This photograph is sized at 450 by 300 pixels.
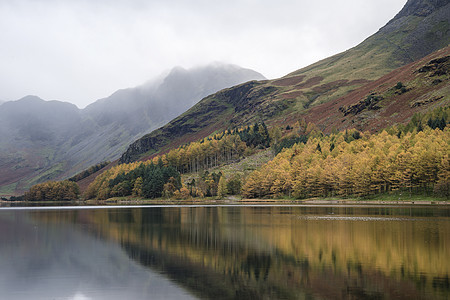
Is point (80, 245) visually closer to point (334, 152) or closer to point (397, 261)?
point (397, 261)

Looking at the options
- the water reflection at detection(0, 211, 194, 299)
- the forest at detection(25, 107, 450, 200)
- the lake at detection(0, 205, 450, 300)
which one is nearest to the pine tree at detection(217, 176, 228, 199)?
the forest at detection(25, 107, 450, 200)

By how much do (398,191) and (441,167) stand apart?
17726 millimetres

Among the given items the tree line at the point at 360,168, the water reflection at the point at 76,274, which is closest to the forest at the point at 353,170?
the tree line at the point at 360,168

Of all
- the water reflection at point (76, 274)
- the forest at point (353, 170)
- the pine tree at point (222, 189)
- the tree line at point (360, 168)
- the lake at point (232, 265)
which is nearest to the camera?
the lake at point (232, 265)

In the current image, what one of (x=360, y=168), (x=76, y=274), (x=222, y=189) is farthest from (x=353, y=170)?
(x=76, y=274)

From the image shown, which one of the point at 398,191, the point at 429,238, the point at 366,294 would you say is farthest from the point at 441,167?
the point at 366,294

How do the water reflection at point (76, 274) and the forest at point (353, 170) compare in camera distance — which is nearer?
the water reflection at point (76, 274)

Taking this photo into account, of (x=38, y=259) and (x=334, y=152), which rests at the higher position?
(x=334, y=152)

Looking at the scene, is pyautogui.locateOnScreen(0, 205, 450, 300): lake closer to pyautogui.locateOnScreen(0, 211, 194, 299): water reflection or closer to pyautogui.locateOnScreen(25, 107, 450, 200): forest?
pyautogui.locateOnScreen(0, 211, 194, 299): water reflection

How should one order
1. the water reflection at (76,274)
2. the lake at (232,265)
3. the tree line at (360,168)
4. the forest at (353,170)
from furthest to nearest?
1. the forest at (353,170)
2. the tree line at (360,168)
3. the water reflection at (76,274)
4. the lake at (232,265)

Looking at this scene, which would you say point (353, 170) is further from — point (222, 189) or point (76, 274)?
point (76, 274)

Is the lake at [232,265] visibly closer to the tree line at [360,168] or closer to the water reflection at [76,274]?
the water reflection at [76,274]

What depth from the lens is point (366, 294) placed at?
1989 centimetres

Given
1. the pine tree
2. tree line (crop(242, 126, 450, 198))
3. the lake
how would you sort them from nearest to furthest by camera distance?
the lake → tree line (crop(242, 126, 450, 198)) → the pine tree
